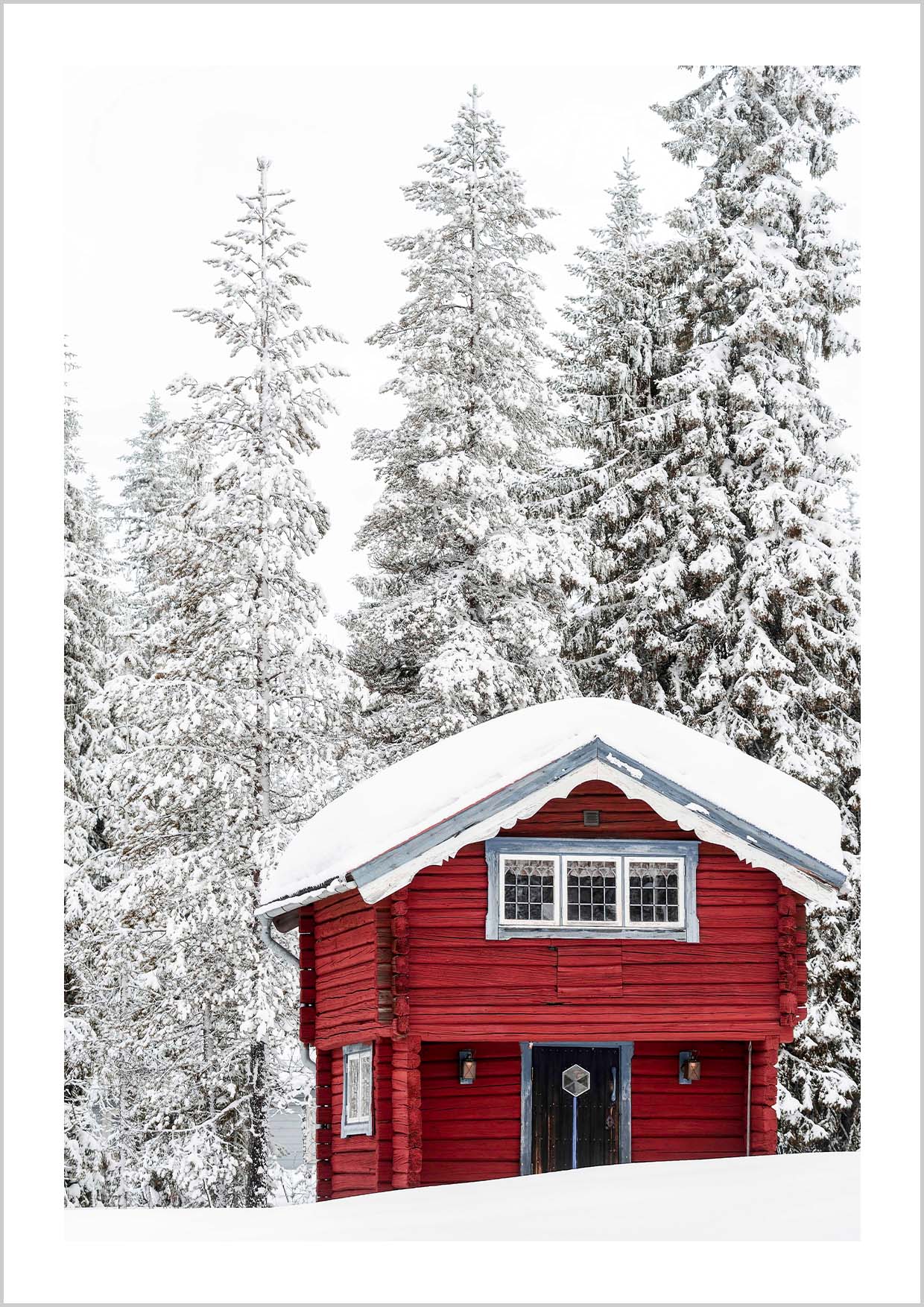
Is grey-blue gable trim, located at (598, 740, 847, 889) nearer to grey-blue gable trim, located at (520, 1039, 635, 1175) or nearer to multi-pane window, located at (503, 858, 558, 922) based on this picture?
multi-pane window, located at (503, 858, 558, 922)

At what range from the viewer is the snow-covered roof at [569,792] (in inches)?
659

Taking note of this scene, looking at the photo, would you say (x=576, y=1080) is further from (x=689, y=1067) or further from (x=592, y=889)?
(x=592, y=889)

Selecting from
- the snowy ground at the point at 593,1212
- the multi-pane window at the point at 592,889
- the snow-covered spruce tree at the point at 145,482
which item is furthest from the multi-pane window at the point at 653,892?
the snow-covered spruce tree at the point at 145,482

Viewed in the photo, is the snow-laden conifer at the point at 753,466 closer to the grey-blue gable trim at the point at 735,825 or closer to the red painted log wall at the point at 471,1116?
the grey-blue gable trim at the point at 735,825

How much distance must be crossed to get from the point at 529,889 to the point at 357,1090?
356 centimetres

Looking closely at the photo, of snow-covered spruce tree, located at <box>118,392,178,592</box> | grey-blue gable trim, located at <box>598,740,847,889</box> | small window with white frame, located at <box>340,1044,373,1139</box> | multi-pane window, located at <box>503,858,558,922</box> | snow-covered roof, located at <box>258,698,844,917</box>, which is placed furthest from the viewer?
snow-covered spruce tree, located at <box>118,392,178,592</box>

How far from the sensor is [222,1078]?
84.4ft

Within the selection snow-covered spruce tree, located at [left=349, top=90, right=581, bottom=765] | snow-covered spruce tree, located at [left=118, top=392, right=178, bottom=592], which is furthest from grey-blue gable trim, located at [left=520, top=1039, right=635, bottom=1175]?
snow-covered spruce tree, located at [left=118, top=392, right=178, bottom=592]

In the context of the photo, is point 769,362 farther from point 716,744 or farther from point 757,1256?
point 757,1256

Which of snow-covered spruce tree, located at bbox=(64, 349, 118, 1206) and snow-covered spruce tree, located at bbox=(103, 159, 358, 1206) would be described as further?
snow-covered spruce tree, located at bbox=(64, 349, 118, 1206)

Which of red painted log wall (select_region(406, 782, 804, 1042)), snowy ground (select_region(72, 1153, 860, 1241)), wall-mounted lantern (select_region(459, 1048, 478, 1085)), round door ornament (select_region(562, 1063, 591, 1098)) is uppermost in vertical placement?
red painted log wall (select_region(406, 782, 804, 1042))

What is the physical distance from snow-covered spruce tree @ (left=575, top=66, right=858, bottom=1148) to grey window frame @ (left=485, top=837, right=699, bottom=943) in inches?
292

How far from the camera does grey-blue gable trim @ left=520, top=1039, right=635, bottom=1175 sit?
18.3 metres
